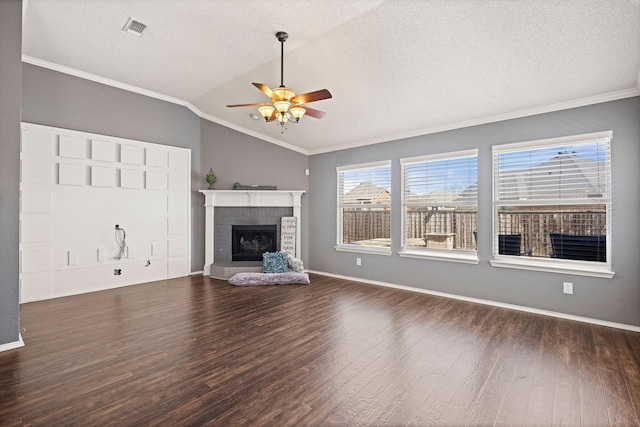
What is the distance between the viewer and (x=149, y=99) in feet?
17.9

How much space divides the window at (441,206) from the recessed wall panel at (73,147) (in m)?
4.97

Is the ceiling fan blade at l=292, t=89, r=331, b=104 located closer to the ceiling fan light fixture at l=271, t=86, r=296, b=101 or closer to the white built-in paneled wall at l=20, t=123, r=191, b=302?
the ceiling fan light fixture at l=271, t=86, r=296, b=101

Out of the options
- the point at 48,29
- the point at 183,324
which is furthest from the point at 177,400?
the point at 48,29

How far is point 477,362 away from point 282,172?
5146 millimetres

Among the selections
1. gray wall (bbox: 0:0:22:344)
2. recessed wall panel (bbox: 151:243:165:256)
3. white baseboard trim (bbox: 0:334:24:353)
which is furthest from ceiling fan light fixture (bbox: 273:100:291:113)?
recessed wall panel (bbox: 151:243:165:256)

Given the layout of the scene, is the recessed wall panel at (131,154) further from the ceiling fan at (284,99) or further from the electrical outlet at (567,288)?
the electrical outlet at (567,288)

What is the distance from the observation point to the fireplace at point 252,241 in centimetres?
646

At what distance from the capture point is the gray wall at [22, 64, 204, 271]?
437 cm

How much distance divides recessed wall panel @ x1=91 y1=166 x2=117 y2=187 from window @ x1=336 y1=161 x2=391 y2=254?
3.92 meters

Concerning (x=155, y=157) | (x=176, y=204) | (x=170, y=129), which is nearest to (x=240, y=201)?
(x=176, y=204)

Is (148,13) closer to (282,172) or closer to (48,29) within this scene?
(48,29)

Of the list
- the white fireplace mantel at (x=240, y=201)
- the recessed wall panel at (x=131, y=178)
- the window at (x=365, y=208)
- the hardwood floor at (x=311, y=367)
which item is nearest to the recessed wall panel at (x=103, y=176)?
the recessed wall panel at (x=131, y=178)

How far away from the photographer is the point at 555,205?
158 inches

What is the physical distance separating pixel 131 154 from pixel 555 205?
6255 mm
